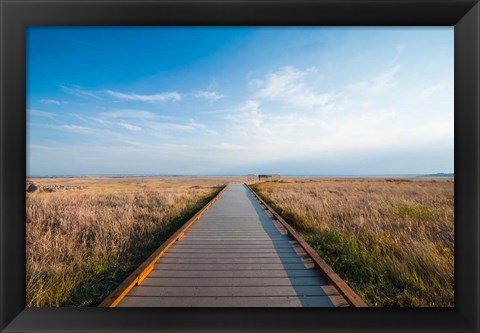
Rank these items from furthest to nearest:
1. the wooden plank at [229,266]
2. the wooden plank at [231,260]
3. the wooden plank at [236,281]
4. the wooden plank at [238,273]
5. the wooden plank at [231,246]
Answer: the wooden plank at [231,246] → the wooden plank at [231,260] → the wooden plank at [229,266] → the wooden plank at [238,273] → the wooden plank at [236,281]

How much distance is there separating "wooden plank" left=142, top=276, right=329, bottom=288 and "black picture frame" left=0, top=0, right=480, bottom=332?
895 mm

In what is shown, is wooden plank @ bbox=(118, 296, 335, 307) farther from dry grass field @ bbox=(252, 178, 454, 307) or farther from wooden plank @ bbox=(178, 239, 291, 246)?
wooden plank @ bbox=(178, 239, 291, 246)

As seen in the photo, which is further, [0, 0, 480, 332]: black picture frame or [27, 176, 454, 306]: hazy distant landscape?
[27, 176, 454, 306]: hazy distant landscape

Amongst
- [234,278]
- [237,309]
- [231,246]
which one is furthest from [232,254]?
[237,309]

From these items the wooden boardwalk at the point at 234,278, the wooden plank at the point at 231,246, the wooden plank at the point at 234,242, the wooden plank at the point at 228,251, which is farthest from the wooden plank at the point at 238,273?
the wooden plank at the point at 234,242

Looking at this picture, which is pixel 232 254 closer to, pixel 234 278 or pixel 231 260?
pixel 231 260

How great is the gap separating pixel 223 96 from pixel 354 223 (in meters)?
5.47

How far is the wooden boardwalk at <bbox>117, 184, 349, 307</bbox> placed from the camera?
2.32 m

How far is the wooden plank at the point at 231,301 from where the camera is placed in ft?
7.45

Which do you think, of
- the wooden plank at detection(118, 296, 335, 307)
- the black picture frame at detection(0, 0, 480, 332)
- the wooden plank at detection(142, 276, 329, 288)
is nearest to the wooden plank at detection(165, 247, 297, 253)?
the wooden plank at detection(142, 276, 329, 288)

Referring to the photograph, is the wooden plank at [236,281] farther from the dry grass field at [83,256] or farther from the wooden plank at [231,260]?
the dry grass field at [83,256]

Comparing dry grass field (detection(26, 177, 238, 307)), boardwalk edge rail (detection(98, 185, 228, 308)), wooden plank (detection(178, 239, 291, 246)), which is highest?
boardwalk edge rail (detection(98, 185, 228, 308))

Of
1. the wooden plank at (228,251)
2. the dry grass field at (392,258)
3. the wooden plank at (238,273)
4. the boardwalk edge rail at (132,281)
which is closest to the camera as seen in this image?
the boardwalk edge rail at (132,281)
